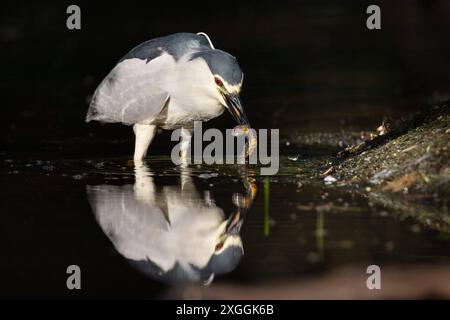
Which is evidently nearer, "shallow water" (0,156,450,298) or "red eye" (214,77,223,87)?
"shallow water" (0,156,450,298)

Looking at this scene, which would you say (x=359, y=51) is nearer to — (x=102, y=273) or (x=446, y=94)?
(x=446, y=94)

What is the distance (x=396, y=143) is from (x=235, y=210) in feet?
5.70

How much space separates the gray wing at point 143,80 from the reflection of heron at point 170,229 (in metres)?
1.21

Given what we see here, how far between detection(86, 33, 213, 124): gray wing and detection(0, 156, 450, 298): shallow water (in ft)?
2.84

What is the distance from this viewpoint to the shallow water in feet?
21.7

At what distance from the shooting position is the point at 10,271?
6734 millimetres

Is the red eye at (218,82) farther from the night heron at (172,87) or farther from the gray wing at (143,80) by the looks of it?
the gray wing at (143,80)

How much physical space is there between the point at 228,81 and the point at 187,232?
226cm

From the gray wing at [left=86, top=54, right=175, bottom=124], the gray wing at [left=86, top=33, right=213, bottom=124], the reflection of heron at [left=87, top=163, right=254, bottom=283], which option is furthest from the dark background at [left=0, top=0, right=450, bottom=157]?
the reflection of heron at [left=87, top=163, right=254, bottom=283]

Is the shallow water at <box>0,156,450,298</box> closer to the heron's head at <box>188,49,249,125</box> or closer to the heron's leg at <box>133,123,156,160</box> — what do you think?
the heron's head at <box>188,49,249,125</box>

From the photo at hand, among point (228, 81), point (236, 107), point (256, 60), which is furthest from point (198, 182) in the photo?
point (256, 60)

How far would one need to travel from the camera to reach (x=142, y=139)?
10.7 metres

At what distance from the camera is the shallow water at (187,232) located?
6621 millimetres

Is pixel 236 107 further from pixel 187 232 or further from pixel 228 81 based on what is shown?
pixel 187 232
